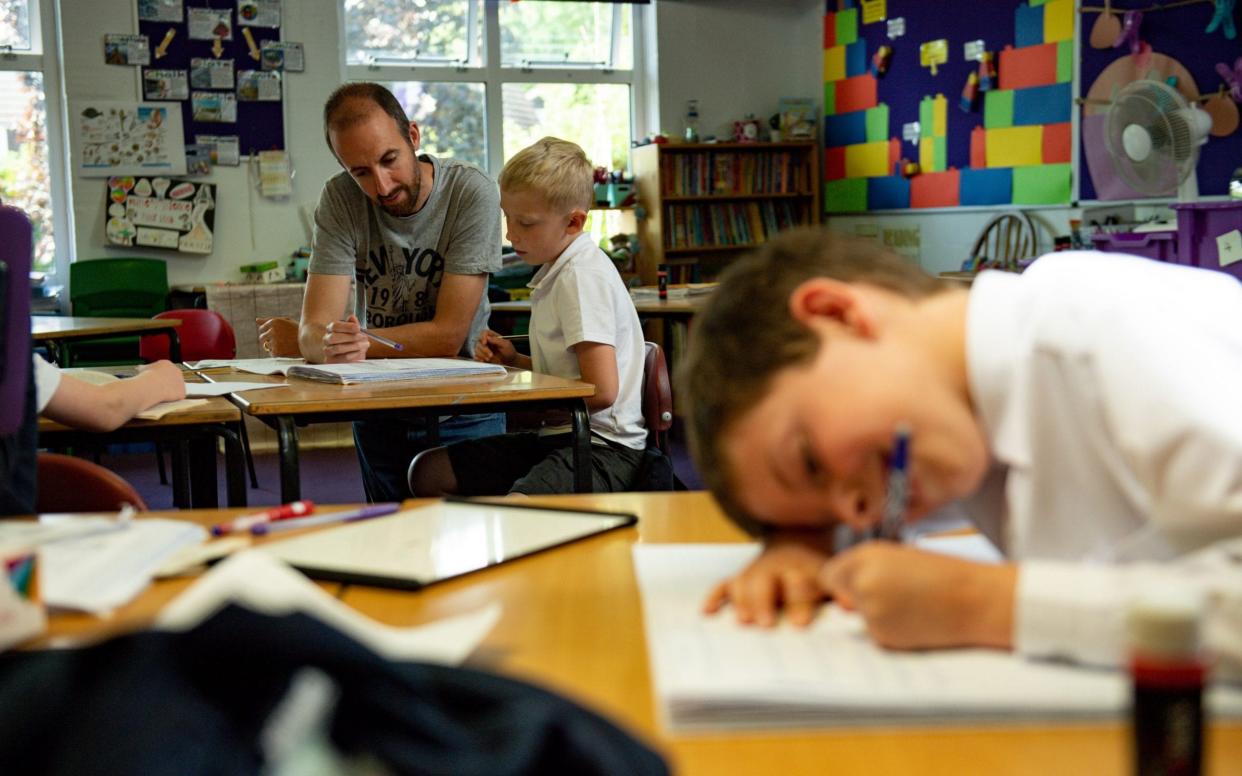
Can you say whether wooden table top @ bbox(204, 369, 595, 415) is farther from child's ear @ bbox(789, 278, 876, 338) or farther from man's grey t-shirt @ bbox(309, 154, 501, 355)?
child's ear @ bbox(789, 278, 876, 338)

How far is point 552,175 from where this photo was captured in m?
2.69

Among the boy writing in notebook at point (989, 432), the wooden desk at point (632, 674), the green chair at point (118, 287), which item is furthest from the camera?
the green chair at point (118, 287)

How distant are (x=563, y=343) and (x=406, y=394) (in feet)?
1.60

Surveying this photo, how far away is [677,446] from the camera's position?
19.7ft

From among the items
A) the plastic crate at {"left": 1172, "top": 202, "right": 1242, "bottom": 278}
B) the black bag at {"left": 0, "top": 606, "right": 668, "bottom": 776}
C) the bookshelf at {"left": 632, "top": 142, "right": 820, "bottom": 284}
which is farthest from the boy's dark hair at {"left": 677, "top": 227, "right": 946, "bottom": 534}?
the bookshelf at {"left": 632, "top": 142, "right": 820, "bottom": 284}

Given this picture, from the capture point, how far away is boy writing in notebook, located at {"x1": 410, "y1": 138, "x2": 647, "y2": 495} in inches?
99.6

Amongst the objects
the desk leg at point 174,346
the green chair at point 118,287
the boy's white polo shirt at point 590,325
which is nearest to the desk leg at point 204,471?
the boy's white polo shirt at point 590,325

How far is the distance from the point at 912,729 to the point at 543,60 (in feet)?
23.4

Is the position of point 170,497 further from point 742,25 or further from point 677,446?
point 742,25

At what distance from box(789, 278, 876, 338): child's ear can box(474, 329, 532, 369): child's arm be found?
2061 millimetres

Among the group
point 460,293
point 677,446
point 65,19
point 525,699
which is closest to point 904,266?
point 525,699

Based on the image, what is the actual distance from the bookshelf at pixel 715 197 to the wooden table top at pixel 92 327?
133 inches

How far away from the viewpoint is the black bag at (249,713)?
0.52m

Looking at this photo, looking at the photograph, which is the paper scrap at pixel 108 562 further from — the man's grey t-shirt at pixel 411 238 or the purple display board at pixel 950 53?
the purple display board at pixel 950 53
